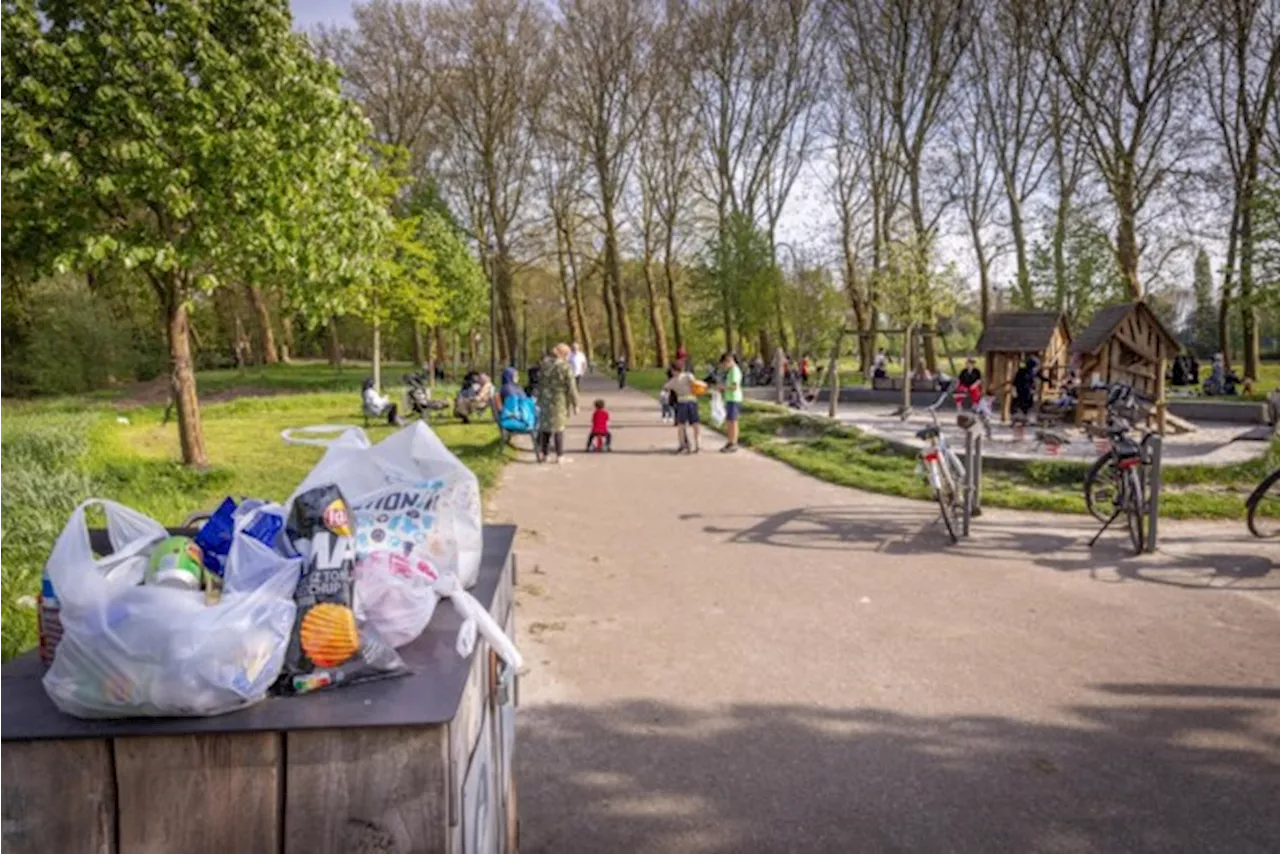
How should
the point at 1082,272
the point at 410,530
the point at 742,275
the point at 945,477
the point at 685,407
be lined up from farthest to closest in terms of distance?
the point at 742,275 → the point at 1082,272 → the point at 685,407 → the point at 945,477 → the point at 410,530

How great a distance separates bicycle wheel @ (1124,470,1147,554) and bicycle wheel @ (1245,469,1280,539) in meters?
1.25

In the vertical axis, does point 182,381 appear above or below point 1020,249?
below

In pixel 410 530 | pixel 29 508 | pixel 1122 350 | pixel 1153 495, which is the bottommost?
pixel 1153 495

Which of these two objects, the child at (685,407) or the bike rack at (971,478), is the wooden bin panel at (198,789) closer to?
the bike rack at (971,478)

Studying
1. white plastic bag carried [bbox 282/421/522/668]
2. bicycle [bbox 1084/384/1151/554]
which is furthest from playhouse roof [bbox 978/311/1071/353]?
white plastic bag carried [bbox 282/421/522/668]

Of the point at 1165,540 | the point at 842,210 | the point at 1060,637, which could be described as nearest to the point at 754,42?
the point at 842,210

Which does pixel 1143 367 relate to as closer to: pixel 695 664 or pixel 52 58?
pixel 695 664

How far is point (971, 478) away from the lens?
8641 mm

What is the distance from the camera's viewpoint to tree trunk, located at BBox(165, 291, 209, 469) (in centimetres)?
1117

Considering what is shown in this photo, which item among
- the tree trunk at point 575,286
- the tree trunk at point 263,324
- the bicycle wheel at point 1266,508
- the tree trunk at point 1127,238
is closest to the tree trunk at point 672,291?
the tree trunk at point 575,286

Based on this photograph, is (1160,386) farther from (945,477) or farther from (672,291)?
(672,291)

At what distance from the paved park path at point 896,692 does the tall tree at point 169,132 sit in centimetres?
498

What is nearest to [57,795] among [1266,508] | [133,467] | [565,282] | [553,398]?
[1266,508]

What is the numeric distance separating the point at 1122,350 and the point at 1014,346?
80.4 inches
